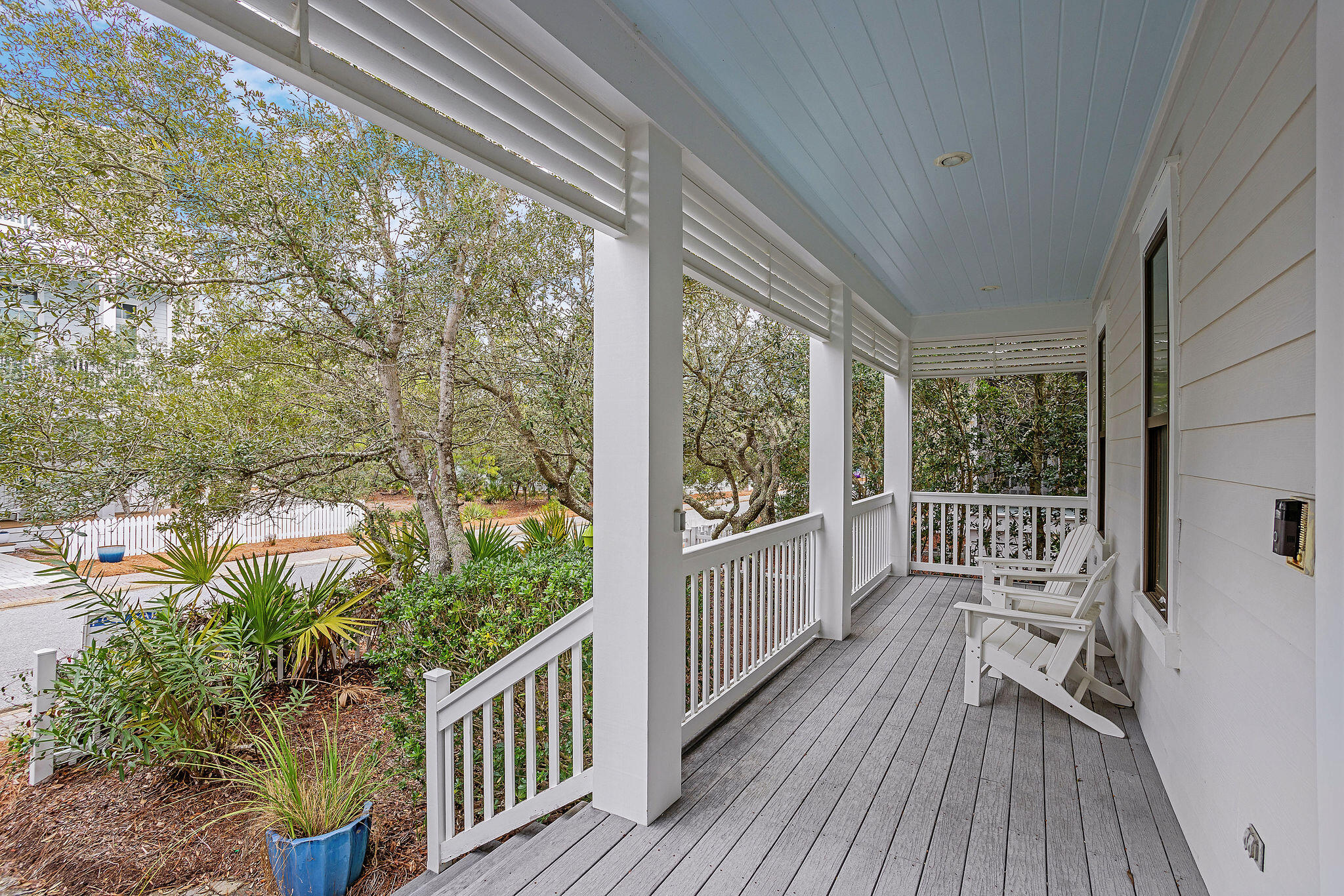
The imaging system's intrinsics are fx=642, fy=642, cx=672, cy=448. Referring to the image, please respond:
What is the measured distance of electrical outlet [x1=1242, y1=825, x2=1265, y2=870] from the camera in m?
1.41

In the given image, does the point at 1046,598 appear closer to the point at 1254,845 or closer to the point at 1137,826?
the point at 1137,826

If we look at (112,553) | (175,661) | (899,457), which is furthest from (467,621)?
(899,457)

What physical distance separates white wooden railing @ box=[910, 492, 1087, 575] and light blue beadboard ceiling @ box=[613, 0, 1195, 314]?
308 centimetres

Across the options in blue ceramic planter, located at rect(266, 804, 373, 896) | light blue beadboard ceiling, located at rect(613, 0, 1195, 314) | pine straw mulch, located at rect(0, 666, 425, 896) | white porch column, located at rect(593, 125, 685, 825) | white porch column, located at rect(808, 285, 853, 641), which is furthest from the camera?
white porch column, located at rect(808, 285, 853, 641)

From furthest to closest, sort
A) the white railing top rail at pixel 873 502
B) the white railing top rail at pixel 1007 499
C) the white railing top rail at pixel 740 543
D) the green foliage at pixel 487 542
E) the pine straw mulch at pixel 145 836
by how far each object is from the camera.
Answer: the white railing top rail at pixel 1007 499
the white railing top rail at pixel 873 502
the green foliage at pixel 487 542
the pine straw mulch at pixel 145 836
the white railing top rail at pixel 740 543

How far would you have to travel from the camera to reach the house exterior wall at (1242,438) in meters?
1.23

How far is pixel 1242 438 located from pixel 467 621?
3.11 meters

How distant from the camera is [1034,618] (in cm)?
310

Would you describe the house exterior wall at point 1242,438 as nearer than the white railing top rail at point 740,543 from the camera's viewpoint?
Yes

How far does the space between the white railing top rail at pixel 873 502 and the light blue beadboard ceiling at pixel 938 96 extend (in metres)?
2.25

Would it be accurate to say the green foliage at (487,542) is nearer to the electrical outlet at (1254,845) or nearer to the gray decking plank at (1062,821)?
the gray decking plank at (1062,821)

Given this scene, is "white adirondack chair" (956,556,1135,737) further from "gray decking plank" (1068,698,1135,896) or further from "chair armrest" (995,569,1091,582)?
"chair armrest" (995,569,1091,582)

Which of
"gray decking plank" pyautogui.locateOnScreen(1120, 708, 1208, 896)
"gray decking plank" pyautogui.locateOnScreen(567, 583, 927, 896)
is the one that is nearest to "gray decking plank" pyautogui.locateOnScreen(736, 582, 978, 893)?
"gray decking plank" pyautogui.locateOnScreen(567, 583, 927, 896)

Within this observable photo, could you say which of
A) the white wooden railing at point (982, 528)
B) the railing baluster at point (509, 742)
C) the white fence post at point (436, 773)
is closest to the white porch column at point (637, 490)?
the railing baluster at point (509, 742)
